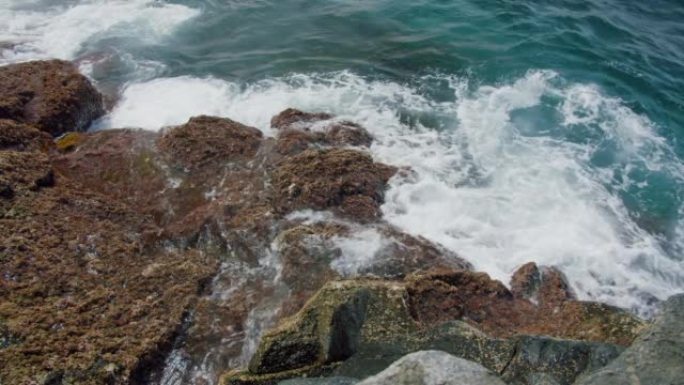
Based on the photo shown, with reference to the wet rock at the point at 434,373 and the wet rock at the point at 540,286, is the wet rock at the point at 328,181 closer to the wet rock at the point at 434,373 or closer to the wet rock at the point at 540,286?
the wet rock at the point at 540,286

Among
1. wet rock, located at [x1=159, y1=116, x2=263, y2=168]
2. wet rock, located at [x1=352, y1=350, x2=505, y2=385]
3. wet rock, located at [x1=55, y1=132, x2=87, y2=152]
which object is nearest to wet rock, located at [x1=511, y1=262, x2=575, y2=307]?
wet rock, located at [x1=352, y1=350, x2=505, y2=385]

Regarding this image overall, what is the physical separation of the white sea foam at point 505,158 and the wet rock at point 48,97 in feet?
3.12

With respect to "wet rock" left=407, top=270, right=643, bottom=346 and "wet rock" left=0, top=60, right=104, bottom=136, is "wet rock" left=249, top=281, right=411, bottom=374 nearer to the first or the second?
"wet rock" left=407, top=270, right=643, bottom=346

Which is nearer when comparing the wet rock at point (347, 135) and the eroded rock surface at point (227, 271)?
the eroded rock surface at point (227, 271)

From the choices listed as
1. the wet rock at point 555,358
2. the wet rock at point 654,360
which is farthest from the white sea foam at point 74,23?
the wet rock at point 654,360

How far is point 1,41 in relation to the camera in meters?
17.7

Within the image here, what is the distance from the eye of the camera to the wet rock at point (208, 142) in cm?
1208

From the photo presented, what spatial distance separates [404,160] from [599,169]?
5.54 metres

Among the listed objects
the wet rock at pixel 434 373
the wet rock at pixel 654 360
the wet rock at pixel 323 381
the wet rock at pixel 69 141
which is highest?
the wet rock at pixel 434 373

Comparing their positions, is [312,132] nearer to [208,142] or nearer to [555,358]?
[208,142]

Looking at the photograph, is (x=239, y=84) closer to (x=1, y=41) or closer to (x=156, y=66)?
(x=156, y=66)

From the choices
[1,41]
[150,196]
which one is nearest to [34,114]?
[150,196]

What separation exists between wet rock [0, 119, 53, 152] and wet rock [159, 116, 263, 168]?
2.48m

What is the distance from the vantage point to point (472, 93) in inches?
685
